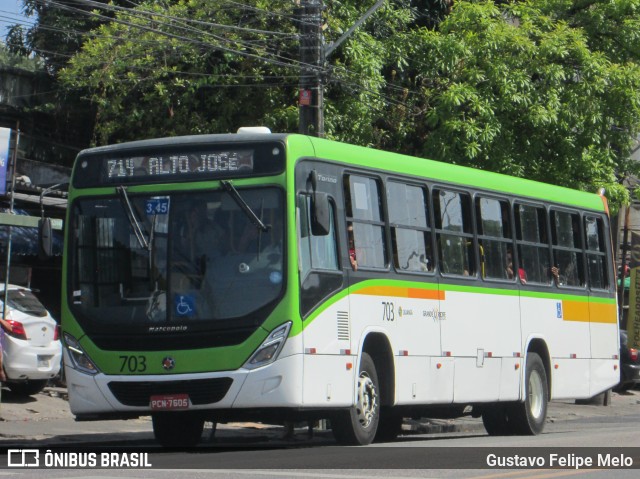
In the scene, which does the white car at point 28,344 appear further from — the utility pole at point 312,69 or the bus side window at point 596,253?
the bus side window at point 596,253

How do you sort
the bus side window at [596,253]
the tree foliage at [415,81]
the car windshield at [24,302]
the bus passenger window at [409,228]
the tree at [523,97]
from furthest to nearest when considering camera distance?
the tree foliage at [415,81] → the tree at [523,97] → the bus side window at [596,253] → the car windshield at [24,302] → the bus passenger window at [409,228]

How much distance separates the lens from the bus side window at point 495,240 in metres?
16.5

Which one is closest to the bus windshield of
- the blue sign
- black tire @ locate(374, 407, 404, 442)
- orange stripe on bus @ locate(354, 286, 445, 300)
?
orange stripe on bus @ locate(354, 286, 445, 300)

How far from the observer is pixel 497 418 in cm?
1773

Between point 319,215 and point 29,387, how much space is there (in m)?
8.49

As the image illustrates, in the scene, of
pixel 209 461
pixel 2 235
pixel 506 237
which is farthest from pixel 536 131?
pixel 209 461

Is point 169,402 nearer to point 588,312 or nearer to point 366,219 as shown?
point 366,219

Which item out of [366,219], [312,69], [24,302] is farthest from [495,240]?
[24,302]

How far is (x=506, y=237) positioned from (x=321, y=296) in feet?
16.2

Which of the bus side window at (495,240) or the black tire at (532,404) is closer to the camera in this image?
the bus side window at (495,240)

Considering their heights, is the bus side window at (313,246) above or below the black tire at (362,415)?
above

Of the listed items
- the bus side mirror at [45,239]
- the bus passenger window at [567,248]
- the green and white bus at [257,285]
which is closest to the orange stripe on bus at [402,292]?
the green and white bus at [257,285]

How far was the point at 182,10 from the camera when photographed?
2472 centimetres

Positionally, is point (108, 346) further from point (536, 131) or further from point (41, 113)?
point (41, 113)
